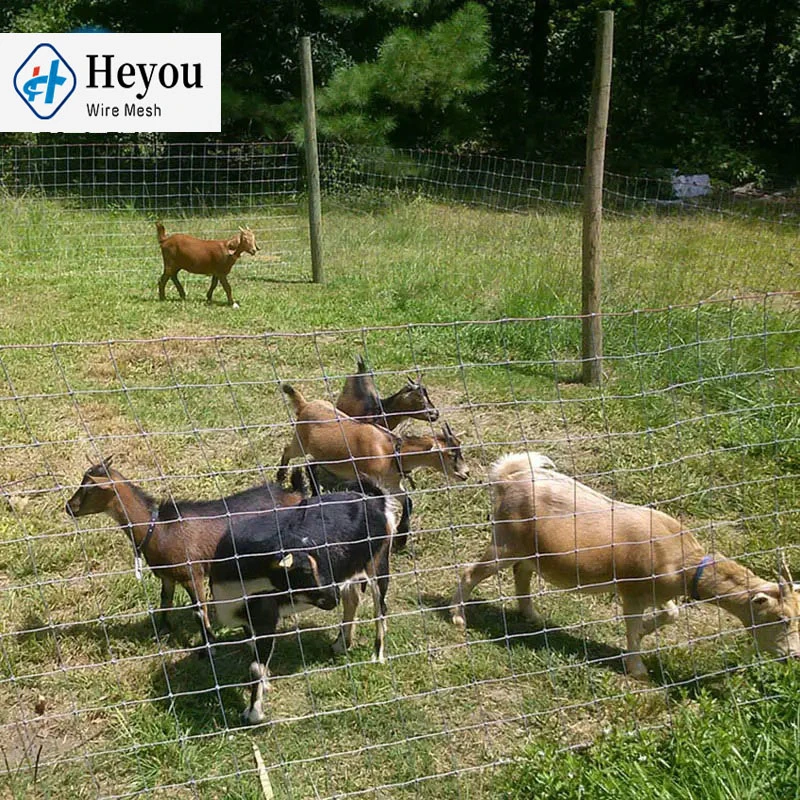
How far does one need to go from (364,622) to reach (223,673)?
66 centimetres

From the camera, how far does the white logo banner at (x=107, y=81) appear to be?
1217 centimetres

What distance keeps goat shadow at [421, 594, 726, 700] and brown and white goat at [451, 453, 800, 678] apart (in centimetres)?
8

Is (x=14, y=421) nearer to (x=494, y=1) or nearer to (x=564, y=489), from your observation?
(x=564, y=489)

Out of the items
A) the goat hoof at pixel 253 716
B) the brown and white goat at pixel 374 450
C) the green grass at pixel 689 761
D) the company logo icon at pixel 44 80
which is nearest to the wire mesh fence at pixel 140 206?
the company logo icon at pixel 44 80

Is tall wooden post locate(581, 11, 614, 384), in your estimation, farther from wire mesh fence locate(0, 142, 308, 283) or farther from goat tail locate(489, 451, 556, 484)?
wire mesh fence locate(0, 142, 308, 283)

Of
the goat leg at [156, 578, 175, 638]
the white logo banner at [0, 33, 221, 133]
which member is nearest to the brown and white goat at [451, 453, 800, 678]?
the goat leg at [156, 578, 175, 638]

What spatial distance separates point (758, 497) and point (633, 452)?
0.83 m

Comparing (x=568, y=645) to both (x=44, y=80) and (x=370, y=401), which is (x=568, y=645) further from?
(x=44, y=80)

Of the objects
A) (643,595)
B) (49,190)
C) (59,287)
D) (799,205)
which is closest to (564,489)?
(643,595)

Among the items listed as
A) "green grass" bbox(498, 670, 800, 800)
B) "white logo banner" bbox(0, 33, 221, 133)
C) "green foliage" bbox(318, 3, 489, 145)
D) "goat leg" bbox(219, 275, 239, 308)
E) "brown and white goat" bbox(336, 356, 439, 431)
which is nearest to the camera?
"green grass" bbox(498, 670, 800, 800)

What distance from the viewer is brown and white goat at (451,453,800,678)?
415 cm

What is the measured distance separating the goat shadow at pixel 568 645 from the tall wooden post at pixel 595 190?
252cm

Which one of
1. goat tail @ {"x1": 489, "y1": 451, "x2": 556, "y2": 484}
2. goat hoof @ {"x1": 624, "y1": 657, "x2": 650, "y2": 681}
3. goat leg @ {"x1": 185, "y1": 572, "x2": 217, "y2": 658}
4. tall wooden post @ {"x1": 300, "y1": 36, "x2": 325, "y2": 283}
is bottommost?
goat hoof @ {"x1": 624, "y1": 657, "x2": 650, "y2": 681}

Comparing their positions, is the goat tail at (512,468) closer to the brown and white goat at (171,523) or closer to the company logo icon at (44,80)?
the brown and white goat at (171,523)
